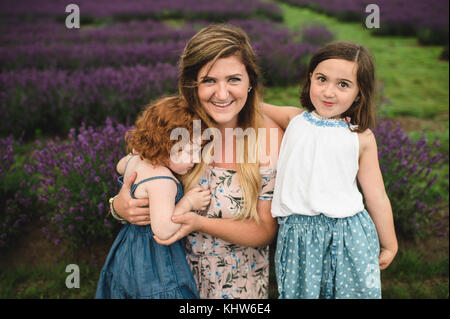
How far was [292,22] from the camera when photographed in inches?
435

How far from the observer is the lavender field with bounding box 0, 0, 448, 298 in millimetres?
2273

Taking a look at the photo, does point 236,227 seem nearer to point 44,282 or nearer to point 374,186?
point 374,186

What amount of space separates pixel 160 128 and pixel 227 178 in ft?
1.28

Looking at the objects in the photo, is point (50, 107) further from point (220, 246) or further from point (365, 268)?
point (365, 268)

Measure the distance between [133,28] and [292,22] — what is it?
5425mm

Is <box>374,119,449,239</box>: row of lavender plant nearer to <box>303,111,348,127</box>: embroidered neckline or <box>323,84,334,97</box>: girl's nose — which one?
<box>303,111,348,127</box>: embroidered neckline

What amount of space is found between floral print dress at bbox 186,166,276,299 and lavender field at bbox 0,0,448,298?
1.84 feet

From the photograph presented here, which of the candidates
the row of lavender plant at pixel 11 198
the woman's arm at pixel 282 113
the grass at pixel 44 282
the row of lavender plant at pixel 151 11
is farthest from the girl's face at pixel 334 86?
the row of lavender plant at pixel 151 11

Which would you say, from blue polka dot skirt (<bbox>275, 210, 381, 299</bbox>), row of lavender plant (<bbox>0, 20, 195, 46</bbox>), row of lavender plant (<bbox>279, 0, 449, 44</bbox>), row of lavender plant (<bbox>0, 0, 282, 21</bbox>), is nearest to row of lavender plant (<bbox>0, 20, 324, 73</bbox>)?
row of lavender plant (<bbox>0, 20, 195, 46</bbox>)

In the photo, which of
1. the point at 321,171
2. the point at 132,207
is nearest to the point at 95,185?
the point at 132,207

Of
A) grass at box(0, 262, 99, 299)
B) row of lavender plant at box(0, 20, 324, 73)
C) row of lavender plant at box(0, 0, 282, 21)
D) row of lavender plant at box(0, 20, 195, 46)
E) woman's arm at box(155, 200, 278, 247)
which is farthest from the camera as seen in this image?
row of lavender plant at box(0, 0, 282, 21)

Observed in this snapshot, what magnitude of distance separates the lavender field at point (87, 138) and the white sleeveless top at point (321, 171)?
2.86 feet
